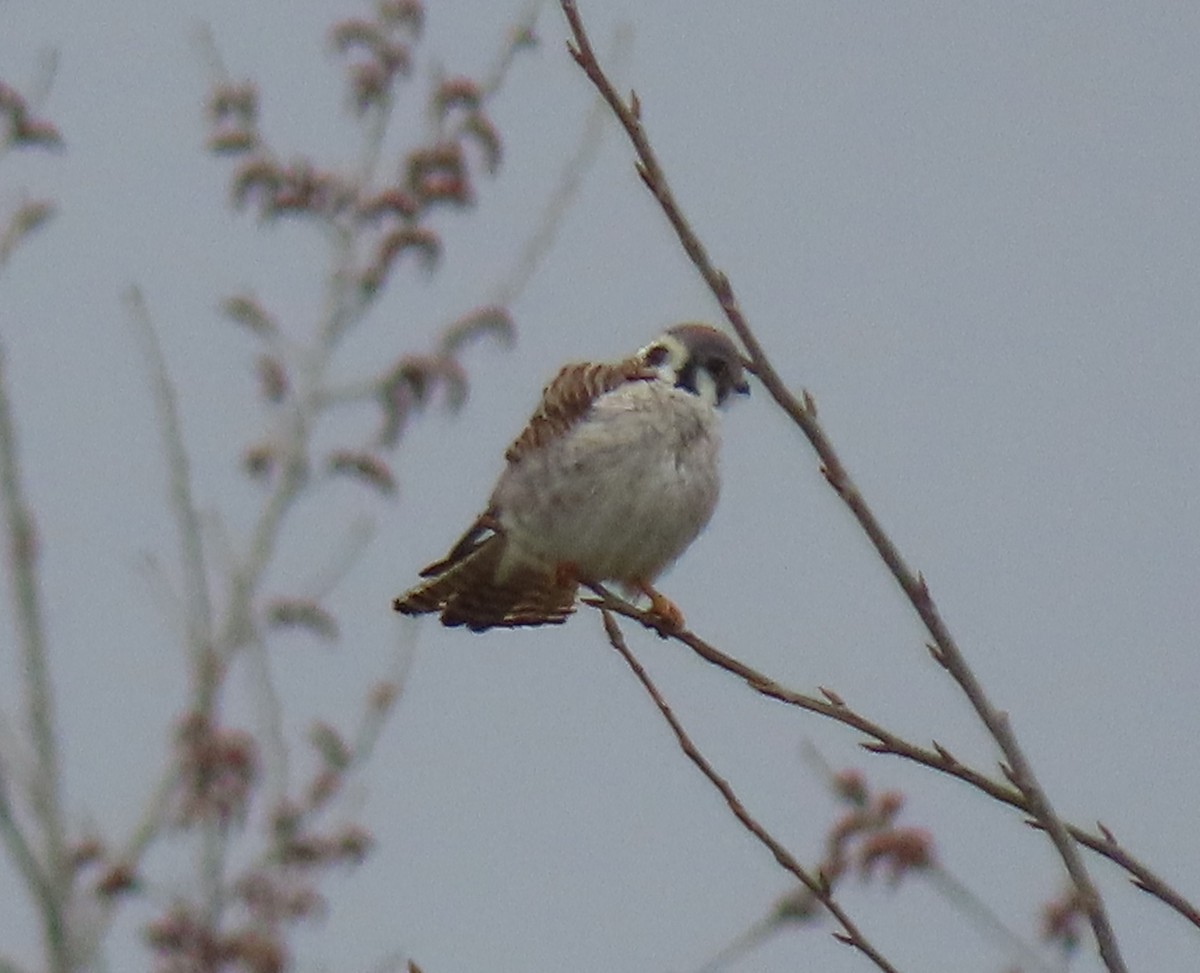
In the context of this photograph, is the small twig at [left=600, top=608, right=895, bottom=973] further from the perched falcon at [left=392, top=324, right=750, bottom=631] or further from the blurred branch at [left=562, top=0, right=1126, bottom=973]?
the perched falcon at [left=392, top=324, right=750, bottom=631]

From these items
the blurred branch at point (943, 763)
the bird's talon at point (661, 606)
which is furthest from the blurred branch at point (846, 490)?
the bird's talon at point (661, 606)

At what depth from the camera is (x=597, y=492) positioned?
5.58 m

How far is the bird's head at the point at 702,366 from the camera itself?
229 inches

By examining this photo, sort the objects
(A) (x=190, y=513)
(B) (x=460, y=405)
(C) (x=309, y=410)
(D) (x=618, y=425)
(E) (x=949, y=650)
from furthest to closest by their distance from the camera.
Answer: (C) (x=309, y=410)
(B) (x=460, y=405)
(A) (x=190, y=513)
(D) (x=618, y=425)
(E) (x=949, y=650)

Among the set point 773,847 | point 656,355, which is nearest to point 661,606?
point 656,355

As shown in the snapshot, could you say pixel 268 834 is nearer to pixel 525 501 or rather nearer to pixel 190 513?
pixel 190 513

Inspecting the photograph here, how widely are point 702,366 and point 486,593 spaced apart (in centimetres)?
69

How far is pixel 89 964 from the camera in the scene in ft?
26.3

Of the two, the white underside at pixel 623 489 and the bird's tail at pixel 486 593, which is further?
the bird's tail at pixel 486 593

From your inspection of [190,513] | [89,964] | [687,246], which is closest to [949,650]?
[687,246]

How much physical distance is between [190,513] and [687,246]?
16.6 ft

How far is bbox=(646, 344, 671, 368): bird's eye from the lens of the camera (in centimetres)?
591

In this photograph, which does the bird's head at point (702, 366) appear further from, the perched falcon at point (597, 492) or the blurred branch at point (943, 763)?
the blurred branch at point (943, 763)

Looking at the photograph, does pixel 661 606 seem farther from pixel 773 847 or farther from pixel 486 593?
pixel 773 847
